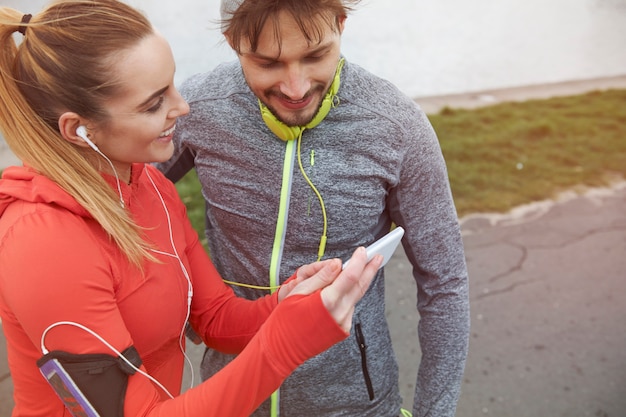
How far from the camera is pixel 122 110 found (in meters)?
1.38

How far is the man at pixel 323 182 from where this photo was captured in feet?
4.91

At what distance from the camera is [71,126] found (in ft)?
4.48

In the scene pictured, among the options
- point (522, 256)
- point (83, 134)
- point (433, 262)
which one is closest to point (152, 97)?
point (83, 134)

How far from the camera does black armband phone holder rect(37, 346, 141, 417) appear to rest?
1.20 m

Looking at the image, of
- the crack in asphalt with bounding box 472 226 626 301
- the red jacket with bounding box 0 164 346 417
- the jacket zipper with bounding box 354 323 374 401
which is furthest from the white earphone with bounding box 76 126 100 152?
the crack in asphalt with bounding box 472 226 626 301

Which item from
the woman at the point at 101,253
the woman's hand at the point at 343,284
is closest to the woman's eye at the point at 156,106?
the woman at the point at 101,253

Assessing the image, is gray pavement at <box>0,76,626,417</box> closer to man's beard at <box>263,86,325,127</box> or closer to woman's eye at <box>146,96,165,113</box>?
man's beard at <box>263,86,325,127</box>

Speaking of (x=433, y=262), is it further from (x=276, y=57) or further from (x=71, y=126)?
(x=71, y=126)

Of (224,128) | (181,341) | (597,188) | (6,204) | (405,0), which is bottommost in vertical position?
(597,188)

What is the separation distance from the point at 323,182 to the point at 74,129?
608mm

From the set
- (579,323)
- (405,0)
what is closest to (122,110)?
(579,323)

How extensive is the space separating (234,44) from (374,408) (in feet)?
3.54

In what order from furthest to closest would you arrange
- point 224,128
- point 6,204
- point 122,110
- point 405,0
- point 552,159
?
point 405,0 < point 552,159 < point 224,128 < point 122,110 < point 6,204

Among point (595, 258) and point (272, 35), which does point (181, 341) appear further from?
point (595, 258)
